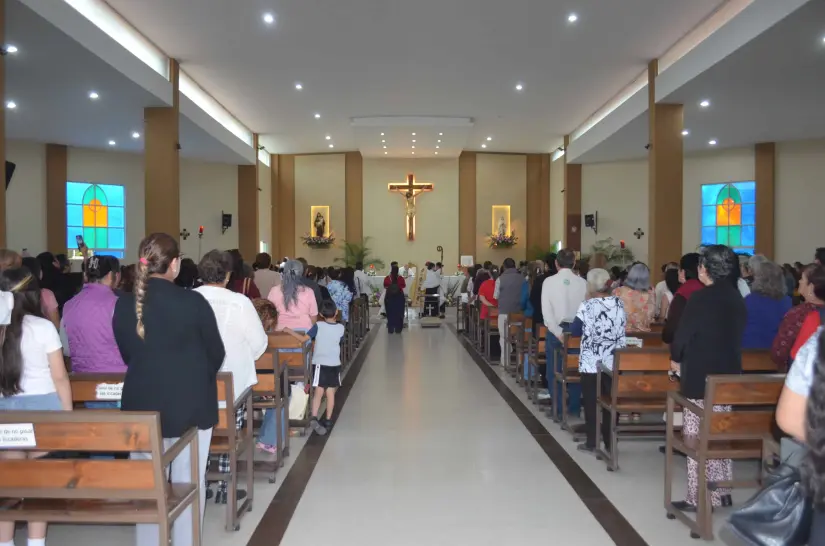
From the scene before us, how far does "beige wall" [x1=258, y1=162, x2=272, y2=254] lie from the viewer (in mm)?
20969

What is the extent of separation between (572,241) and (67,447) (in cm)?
1864

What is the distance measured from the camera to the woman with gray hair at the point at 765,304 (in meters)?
5.17

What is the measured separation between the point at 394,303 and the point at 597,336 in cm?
920

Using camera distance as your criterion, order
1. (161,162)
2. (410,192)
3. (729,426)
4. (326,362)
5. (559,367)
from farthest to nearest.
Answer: (410,192)
(161,162)
(559,367)
(326,362)
(729,426)

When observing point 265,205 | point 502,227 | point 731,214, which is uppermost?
point 265,205

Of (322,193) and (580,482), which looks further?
(322,193)

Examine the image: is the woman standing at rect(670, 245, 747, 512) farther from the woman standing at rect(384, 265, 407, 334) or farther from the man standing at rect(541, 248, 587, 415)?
the woman standing at rect(384, 265, 407, 334)

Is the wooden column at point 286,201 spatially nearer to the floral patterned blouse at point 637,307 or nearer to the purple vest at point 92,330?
the floral patterned blouse at point 637,307

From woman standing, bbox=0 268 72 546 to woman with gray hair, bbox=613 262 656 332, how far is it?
4.72 metres

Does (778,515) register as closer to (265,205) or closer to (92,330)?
(92,330)

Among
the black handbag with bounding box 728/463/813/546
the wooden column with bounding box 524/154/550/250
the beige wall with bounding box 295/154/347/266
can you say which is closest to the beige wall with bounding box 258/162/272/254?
the beige wall with bounding box 295/154/347/266

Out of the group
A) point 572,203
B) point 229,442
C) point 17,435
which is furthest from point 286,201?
point 17,435

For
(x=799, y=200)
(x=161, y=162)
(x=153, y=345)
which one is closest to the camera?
(x=153, y=345)

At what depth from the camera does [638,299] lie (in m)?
6.28
